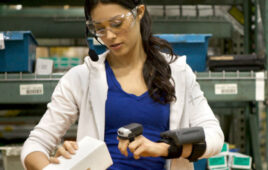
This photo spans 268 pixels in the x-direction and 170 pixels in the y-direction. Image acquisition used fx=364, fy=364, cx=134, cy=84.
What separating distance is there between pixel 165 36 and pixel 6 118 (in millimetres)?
1199

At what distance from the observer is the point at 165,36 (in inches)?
73.3

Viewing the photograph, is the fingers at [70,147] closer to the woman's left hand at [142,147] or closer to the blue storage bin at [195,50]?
the woman's left hand at [142,147]

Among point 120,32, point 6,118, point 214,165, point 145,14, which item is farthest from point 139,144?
point 6,118

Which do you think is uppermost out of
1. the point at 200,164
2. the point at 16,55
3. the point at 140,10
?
the point at 140,10

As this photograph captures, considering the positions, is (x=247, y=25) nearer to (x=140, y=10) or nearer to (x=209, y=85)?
(x=209, y=85)

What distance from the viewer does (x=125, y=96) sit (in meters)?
1.17

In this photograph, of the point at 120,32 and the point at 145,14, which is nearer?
the point at 120,32

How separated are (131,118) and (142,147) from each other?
0.23 m

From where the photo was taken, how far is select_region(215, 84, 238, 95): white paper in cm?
178

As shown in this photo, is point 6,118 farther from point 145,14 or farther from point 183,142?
point 183,142

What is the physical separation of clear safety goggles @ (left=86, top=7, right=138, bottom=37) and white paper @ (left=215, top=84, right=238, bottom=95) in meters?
0.80

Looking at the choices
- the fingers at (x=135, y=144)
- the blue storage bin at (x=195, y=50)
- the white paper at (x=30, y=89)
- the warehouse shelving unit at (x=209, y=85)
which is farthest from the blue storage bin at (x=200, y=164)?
the fingers at (x=135, y=144)

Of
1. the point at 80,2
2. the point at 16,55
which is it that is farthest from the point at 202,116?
the point at 80,2

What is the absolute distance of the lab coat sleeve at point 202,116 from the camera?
111cm
